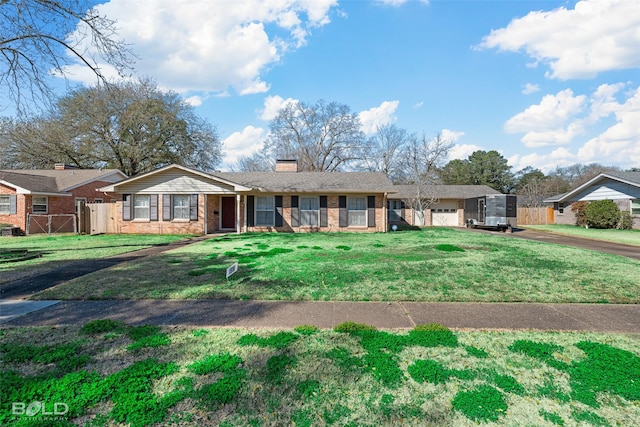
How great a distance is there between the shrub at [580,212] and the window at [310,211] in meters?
19.6

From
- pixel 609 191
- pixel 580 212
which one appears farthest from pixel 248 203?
pixel 609 191

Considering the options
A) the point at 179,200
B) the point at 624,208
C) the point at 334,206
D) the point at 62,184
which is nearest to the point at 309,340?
the point at 334,206

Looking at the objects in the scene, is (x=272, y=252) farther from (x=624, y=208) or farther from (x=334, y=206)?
(x=624, y=208)

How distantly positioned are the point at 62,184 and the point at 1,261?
1471cm

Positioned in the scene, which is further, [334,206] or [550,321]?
[334,206]

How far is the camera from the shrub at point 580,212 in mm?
23297

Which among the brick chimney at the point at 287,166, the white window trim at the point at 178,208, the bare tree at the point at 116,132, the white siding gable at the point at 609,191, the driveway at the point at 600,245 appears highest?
the bare tree at the point at 116,132

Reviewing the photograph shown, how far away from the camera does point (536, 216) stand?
2852 cm

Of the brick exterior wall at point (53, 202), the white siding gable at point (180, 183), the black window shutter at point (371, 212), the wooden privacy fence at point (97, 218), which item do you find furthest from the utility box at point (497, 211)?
the brick exterior wall at point (53, 202)

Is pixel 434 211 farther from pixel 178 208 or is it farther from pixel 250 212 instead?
pixel 178 208

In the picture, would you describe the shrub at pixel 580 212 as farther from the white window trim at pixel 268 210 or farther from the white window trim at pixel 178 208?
the white window trim at pixel 178 208

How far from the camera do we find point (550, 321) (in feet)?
13.5

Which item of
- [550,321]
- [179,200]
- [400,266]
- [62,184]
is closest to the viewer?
[550,321]

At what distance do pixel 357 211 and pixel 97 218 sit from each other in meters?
14.2
